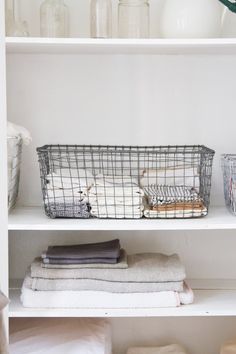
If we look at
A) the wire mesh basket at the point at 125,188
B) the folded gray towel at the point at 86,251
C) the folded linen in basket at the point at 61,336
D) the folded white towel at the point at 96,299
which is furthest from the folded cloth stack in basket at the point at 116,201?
the folded linen in basket at the point at 61,336

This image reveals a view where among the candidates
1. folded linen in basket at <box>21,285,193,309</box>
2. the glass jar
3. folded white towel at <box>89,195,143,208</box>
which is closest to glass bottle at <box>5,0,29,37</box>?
the glass jar

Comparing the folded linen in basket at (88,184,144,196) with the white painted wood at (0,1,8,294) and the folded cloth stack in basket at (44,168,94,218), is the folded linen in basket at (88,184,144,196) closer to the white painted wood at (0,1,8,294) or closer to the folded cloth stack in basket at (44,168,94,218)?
the folded cloth stack in basket at (44,168,94,218)

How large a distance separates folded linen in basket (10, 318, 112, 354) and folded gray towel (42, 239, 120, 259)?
272mm

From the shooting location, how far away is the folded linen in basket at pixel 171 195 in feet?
5.57

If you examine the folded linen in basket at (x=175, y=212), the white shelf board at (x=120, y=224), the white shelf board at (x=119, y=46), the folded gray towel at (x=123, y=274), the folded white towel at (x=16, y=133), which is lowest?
the folded gray towel at (x=123, y=274)

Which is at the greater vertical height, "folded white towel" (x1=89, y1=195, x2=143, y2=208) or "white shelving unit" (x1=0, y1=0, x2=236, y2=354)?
"white shelving unit" (x1=0, y1=0, x2=236, y2=354)

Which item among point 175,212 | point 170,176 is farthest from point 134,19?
point 175,212

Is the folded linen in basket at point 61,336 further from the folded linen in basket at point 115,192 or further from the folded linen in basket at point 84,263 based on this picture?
the folded linen in basket at point 115,192

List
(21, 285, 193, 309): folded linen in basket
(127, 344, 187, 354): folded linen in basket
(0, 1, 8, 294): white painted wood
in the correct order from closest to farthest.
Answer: (0, 1, 8, 294): white painted wood
(21, 285, 193, 309): folded linen in basket
(127, 344, 187, 354): folded linen in basket

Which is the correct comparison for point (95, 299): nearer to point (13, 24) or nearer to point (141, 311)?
point (141, 311)

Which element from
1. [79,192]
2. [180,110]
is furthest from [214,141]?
[79,192]

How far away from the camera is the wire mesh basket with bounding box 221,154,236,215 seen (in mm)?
1756

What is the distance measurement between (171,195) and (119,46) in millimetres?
473

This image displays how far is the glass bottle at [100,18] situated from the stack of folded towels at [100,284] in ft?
2.26
